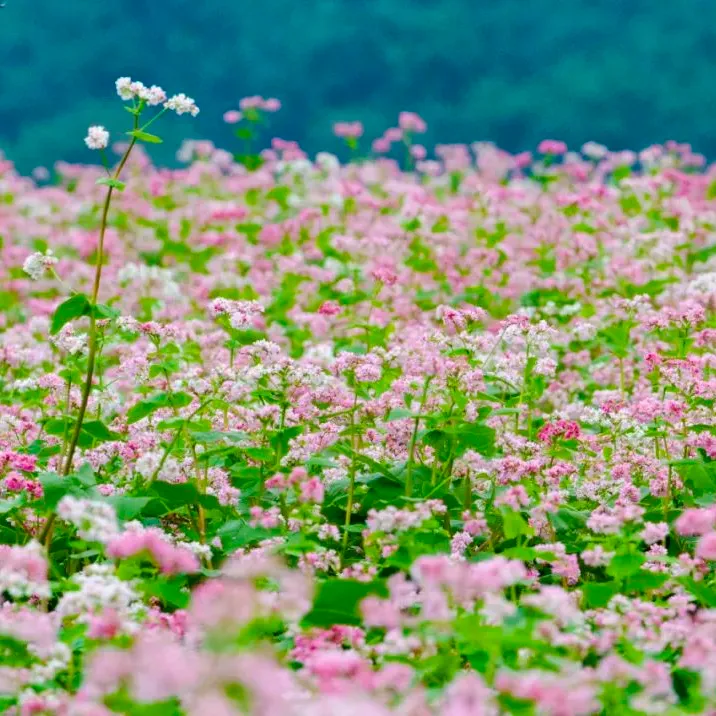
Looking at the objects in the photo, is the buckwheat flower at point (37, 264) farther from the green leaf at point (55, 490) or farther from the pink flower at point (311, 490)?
the pink flower at point (311, 490)

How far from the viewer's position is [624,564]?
10.3 feet

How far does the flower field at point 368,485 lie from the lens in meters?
2.50

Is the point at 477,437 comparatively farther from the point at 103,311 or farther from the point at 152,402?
the point at 103,311

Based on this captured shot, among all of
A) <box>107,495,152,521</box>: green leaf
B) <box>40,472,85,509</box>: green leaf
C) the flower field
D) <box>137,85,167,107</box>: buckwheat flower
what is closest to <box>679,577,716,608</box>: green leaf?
the flower field

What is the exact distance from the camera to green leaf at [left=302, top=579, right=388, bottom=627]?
293 centimetres

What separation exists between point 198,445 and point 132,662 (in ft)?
8.29

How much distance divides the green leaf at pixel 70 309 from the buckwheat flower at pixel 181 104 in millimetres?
795

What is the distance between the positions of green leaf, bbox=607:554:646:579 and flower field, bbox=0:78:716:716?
0.01 metres

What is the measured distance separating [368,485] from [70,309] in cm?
123

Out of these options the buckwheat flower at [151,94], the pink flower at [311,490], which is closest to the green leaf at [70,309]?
the buckwheat flower at [151,94]

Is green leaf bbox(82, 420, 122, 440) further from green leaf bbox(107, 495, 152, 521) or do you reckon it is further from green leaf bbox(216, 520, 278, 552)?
green leaf bbox(216, 520, 278, 552)

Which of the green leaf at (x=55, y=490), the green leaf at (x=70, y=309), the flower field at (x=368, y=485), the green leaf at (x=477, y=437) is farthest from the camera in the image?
the green leaf at (x=477, y=437)

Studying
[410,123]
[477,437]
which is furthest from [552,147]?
[477,437]

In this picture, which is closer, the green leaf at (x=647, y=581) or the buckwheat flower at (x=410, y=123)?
the green leaf at (x=647, y=581)
